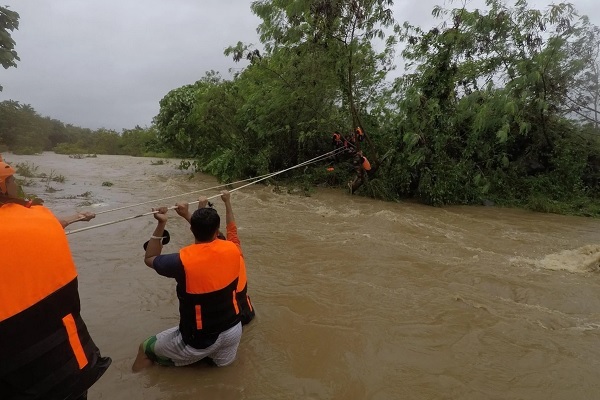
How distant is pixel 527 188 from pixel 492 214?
2.64m

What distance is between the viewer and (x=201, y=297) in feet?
8.48

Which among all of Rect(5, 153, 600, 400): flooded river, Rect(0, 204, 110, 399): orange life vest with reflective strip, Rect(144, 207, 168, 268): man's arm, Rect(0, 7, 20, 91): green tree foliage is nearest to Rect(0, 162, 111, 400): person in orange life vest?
Rect(0, 204, 110, 399): orange life vest with reflective strip

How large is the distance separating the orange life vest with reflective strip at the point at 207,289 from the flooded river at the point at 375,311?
42 cm

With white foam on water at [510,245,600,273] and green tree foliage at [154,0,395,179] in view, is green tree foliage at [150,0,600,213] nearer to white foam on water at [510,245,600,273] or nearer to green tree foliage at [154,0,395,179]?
green tree foliage at [154,0,395,179]

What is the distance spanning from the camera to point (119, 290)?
4203mm

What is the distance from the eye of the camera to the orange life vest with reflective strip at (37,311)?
4.80 feet

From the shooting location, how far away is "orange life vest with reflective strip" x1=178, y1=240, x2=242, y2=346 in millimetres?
2531

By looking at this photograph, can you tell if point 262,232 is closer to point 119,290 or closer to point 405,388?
point 119,290

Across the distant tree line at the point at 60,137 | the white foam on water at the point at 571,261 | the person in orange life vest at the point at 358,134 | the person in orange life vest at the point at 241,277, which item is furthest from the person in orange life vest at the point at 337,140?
the distant tree line at the point at 60,137

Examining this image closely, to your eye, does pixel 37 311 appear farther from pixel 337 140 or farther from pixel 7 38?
pixel 7 38

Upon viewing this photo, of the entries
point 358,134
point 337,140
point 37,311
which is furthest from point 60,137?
point 37,311

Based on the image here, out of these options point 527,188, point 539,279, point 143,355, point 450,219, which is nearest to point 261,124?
point 450,219

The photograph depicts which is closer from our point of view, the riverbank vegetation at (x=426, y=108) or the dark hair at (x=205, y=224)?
the dark hair at (x=205, y=224)

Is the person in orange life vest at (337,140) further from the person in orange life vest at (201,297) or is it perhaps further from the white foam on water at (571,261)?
the person in orange life vest at (201,297)
